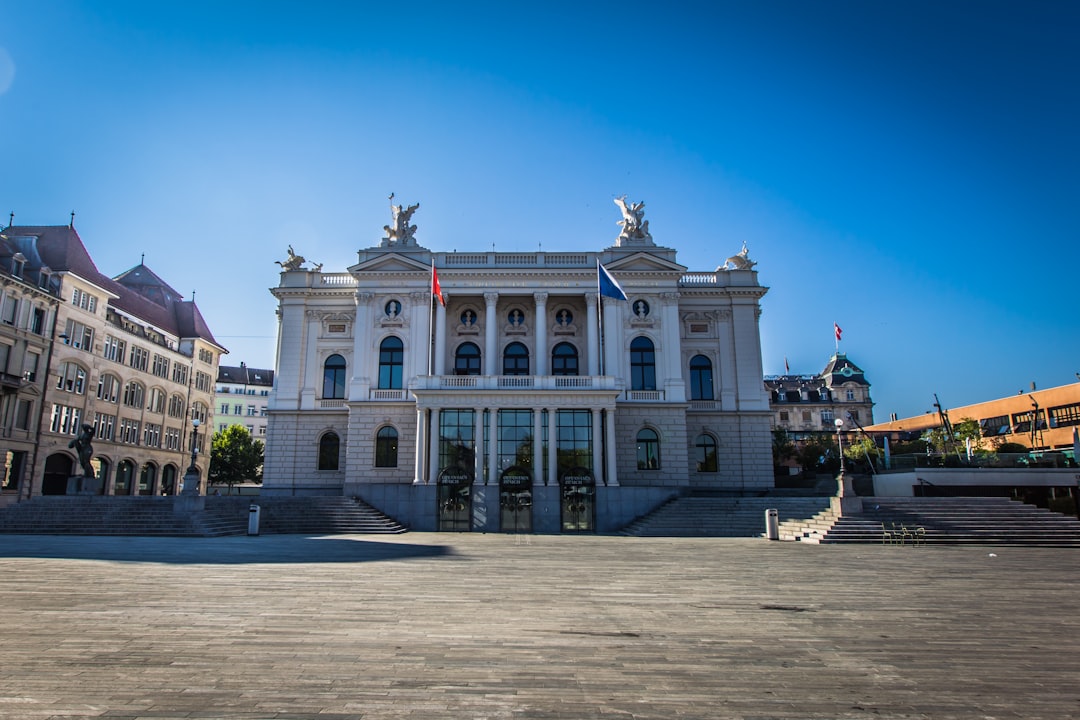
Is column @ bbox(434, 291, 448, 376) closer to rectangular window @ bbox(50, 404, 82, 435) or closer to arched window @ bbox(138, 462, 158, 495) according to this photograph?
rectangular window @ bbox(50, 404, 82, 435)

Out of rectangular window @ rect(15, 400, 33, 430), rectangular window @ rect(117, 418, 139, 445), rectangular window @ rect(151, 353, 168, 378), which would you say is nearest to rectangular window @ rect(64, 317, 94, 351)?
rectangular window @ rect(15, 400, 33, 430)

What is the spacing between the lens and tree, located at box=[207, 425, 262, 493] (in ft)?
267

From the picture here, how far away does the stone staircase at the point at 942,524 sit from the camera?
26.2 m

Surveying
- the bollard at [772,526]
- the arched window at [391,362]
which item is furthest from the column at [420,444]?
the bollard at [772,526]

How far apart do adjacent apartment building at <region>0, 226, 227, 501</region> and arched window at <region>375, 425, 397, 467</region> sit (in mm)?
10970

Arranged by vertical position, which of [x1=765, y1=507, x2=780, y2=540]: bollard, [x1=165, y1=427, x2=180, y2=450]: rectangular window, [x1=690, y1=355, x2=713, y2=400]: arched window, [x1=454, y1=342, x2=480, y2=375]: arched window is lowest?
[x1=765, y1=507, x2=780, y2=540]: bollard

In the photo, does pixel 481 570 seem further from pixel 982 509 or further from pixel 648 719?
pixel 982 509

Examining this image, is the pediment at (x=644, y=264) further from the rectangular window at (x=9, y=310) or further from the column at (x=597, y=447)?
the rectangular window at (x=9, y=310)

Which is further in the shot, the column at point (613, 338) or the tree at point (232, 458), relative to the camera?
the tree at point (232, 458)

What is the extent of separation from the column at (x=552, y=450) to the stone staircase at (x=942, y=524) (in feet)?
44.2

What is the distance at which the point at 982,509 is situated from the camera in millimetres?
29234

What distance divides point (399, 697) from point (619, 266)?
4113 centimetres

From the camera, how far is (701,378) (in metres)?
46.6

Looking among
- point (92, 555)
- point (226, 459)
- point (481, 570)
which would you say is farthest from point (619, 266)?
point (226, 459)
